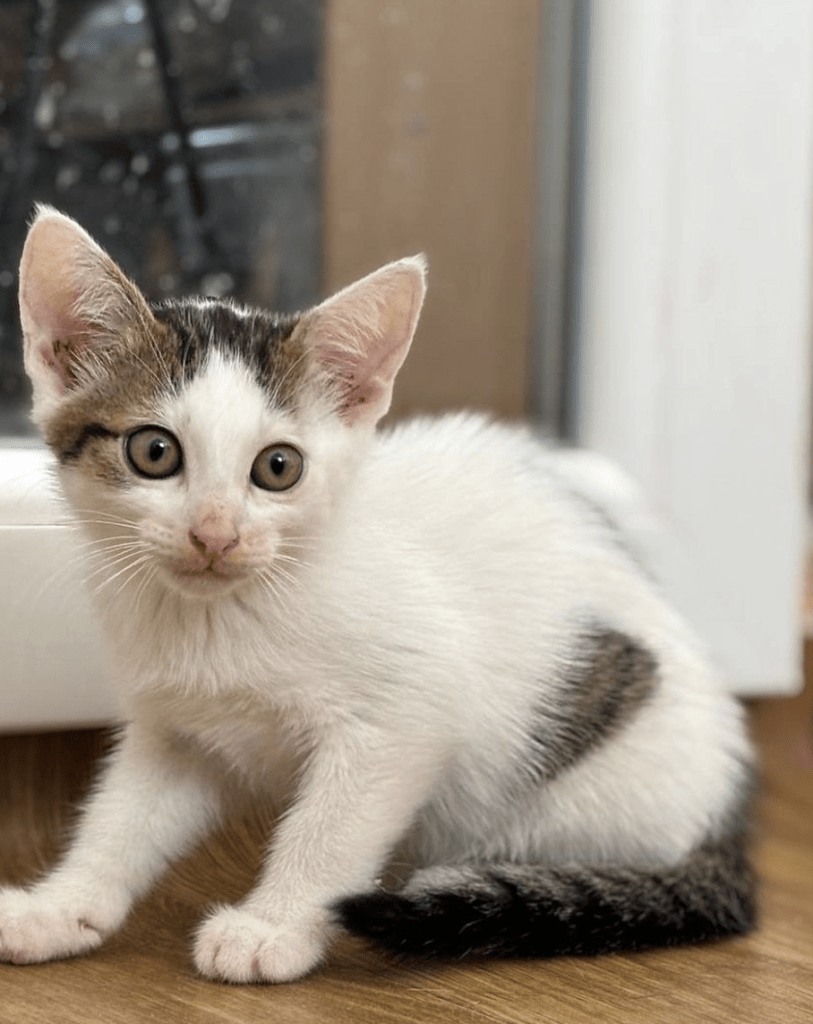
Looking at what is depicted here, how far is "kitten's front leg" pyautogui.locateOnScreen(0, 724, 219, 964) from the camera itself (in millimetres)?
893

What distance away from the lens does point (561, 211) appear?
161 cm

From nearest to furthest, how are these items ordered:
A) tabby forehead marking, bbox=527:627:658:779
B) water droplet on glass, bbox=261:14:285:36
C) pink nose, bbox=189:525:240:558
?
pink nose, bbox=189:525:240:558
tabby forehead marking, bbox=527:627:658:779
water droplet on glass, bbox=261:14:285:36

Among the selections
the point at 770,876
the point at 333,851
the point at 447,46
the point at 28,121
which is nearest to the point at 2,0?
the point at 28,121

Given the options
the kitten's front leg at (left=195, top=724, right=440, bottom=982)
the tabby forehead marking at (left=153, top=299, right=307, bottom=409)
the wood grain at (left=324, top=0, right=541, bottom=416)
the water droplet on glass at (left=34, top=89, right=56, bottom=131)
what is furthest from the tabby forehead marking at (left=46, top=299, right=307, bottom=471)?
the wood grain at (left=324, top=0, right=541, bottom=416)

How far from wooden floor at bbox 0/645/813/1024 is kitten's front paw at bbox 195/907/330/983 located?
0.01m

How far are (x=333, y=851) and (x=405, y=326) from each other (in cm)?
37

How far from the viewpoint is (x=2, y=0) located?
1312 mm

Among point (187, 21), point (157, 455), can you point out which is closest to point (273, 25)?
point (187, 21)

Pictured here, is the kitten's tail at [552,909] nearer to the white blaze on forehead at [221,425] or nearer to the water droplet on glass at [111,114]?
the white blaze on forehead at [221,425]

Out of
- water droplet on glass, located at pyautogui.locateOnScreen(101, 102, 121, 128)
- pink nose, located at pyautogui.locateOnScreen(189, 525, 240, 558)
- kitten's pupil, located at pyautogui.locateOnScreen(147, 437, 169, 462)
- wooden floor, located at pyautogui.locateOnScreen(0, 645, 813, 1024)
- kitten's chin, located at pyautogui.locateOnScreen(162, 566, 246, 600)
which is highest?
water droplet on glass, located at pyautogui.locateOnScreen(101, 102, 121, 128)

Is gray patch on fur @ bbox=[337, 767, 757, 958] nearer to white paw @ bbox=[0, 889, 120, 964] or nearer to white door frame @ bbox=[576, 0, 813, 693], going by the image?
white paw @ bbox=[0, 889, 120, 964]

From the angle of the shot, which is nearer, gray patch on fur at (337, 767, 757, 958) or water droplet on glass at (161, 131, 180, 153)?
gray patch on fur at (337, 767, 757, 958)

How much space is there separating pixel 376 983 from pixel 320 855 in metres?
0.09

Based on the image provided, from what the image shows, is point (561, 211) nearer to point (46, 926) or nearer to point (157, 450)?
point (157, 450)
